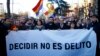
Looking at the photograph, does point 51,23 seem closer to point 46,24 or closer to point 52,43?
point 46,24

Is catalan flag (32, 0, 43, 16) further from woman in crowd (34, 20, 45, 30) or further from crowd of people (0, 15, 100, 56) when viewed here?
woman in crowd (34, 20, 45, 30)

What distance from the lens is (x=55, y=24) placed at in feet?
38.0

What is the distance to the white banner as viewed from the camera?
11.2 meters

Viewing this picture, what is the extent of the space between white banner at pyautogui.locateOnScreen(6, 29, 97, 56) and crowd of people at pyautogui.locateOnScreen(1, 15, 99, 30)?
23cm

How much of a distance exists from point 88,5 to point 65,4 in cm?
67

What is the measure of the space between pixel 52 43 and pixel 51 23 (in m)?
0.69

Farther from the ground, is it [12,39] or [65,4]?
[65,4]

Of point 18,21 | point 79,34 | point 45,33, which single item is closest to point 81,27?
point 79,34

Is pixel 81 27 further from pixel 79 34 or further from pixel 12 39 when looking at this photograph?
pixel 12 39

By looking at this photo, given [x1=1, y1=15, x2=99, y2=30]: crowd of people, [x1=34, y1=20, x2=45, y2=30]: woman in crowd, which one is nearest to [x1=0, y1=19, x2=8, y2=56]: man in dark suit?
[x1=1, y1=15, x2=99, y2=30]: crowd of people

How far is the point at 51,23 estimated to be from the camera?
460 inches

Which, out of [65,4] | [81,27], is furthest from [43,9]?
[81,27]

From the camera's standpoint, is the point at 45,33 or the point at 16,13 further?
the point at 16,13

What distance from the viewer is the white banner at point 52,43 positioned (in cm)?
1116
